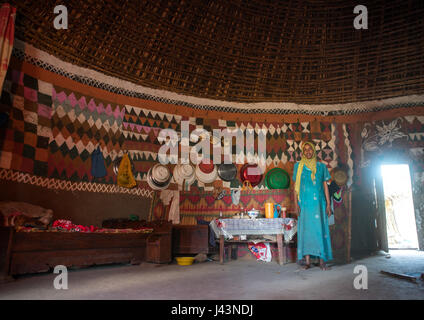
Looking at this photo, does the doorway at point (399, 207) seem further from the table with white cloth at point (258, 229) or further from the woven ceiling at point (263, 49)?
the table with white cloth at point (258, 229)

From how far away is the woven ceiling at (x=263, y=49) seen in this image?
5.97 meters

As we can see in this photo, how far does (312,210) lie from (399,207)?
6.69m

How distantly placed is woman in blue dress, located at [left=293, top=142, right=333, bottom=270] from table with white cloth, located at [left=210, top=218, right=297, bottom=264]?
0.48 meters

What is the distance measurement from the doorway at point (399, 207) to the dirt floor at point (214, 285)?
17.4 ft

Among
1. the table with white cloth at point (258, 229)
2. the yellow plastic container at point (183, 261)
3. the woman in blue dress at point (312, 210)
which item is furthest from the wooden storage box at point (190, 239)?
the woman in blue dress at point (312, 210)

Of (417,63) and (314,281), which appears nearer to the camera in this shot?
(314,281)

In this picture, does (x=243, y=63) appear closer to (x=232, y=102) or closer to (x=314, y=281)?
(x=232, y=102)

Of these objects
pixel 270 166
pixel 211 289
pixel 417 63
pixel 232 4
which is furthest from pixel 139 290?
pixel 417 63

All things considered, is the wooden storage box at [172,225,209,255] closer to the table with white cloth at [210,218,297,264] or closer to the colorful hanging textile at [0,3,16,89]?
the table with white cloth at [210,218,297,264]

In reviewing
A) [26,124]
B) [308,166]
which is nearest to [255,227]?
[308,166]

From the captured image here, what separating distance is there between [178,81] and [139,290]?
488 centimetres

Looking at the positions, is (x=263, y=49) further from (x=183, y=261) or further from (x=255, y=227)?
(x=183, y=261)

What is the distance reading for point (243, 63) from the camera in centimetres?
706
